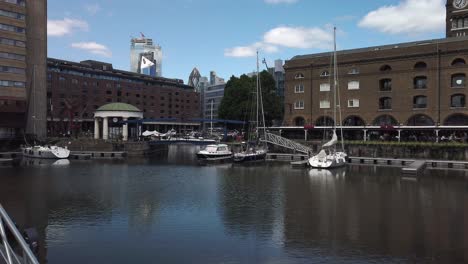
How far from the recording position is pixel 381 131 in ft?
265

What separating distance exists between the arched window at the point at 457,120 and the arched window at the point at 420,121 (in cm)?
256

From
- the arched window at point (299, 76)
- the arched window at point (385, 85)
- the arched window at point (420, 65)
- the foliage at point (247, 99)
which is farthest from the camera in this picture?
the foliage at point (247, 99)

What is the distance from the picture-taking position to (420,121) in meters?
75.9

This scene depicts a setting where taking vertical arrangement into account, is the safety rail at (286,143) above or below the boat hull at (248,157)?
above

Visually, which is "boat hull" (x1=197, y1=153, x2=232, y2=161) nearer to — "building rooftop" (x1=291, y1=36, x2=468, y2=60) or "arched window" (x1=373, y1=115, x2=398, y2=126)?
"arched window" (x1=373, y1=115, x2=398, y2=126)

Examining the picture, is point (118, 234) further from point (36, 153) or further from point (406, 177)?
point (36, 153)

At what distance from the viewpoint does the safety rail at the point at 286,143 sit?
80625 mm

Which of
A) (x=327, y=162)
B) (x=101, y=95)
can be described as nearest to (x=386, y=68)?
(x=327, y=162)

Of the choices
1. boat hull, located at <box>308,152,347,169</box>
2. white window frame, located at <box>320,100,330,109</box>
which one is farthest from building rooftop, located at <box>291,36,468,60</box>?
boat hull, located at <box>308,152,347,169</box>

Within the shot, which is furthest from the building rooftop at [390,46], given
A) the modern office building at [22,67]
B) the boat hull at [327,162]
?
the modern office building at [22,67]

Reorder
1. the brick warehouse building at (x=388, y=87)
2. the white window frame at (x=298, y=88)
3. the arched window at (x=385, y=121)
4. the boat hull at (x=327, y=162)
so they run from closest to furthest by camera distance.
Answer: the boat hull at (x=327, y=162) → the brick warehouse building at (x=388, y=87) → the arched window at (x=385, y=121) → the white window frame at (x=298, y=88)

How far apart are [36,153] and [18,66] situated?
78.2 ft

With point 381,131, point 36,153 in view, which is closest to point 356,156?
point 381,131

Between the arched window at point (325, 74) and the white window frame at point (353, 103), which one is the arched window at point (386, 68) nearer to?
the white window frame at point (353, 103)
